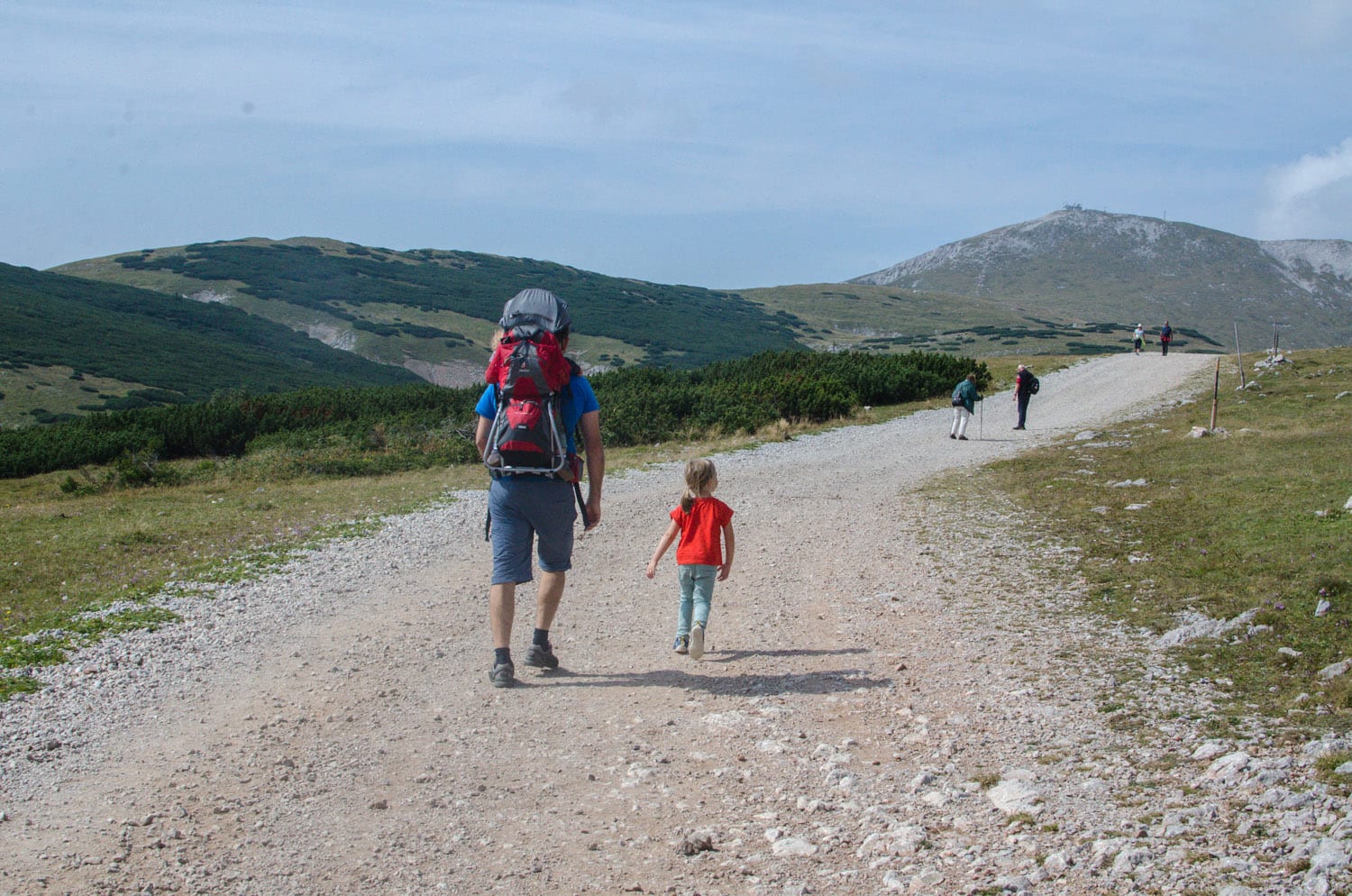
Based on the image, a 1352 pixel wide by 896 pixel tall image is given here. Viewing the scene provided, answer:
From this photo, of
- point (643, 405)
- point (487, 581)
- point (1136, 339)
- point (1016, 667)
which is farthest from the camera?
point (1136, 339)

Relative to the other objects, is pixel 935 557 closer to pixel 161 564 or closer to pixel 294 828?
pixel 294 828

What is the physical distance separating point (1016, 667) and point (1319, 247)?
223 m

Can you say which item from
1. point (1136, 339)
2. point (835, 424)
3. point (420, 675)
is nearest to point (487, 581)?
point (420, 675)

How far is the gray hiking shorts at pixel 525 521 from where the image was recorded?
5648 mm

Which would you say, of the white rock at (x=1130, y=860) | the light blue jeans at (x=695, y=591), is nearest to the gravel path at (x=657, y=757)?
the white rock at (x=1130, y=860)

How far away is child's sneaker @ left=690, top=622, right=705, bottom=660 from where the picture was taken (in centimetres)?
629

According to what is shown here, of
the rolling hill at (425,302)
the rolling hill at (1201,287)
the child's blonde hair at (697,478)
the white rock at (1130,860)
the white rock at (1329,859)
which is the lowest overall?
the white rock at (1130,860)

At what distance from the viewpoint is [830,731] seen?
5.05m

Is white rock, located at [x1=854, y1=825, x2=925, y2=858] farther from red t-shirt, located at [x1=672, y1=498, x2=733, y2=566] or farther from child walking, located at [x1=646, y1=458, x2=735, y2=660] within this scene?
red t-shirt, located at [x1=672, y1=498, x2=733, y2=566]

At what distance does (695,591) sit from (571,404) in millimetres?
1594

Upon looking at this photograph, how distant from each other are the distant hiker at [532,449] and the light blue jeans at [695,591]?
86 cm

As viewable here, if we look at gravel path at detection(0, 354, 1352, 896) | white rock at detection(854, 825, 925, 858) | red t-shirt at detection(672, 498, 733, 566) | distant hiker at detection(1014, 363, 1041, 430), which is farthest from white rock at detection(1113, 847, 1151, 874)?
distant hiker at detection(1014, 363, 1041, 430)

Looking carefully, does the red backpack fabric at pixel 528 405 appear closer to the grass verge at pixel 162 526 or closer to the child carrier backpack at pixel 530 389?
the child carrier backpack at pixel 530 389

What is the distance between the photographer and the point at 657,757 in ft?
15.6
